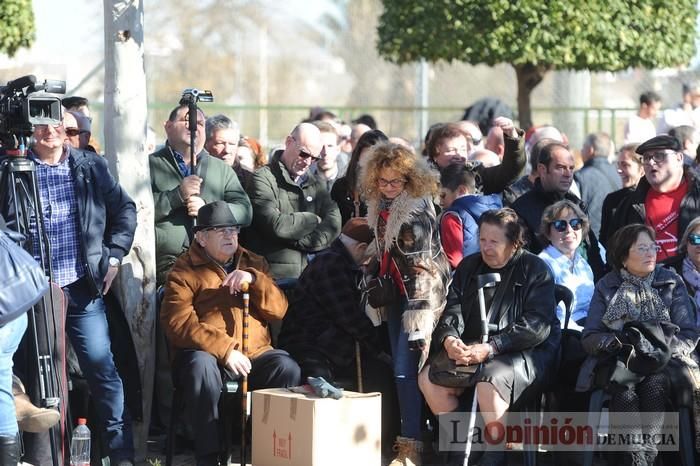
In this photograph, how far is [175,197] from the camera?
291 inches

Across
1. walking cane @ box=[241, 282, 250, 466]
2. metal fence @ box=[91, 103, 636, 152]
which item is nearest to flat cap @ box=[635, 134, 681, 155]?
walking cane @ box=[241, 282, 250, 466]

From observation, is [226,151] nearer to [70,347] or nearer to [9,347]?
[70,347]

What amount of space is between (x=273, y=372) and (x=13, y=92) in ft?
6.84

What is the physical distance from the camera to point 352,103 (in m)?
47.6

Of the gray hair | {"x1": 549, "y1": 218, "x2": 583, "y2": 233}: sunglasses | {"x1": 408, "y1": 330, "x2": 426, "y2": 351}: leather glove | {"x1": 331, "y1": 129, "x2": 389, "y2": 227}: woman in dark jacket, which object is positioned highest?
the gray hair

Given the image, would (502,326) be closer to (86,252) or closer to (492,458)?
(492,458)

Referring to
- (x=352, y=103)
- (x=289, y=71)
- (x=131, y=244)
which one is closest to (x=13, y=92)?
(x=131, y=244)

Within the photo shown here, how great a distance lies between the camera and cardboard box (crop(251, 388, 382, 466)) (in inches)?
244

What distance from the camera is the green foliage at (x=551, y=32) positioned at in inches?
522

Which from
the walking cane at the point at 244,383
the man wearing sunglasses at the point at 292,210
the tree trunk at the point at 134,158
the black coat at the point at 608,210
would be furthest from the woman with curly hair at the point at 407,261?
the black coat at the point at 608,210

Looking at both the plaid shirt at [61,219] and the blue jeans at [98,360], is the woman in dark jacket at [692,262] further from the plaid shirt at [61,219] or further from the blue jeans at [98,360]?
the plaid shirt at [61,219]

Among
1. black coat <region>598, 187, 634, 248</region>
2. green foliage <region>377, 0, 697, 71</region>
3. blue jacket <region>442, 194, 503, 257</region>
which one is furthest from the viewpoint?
green foliage <region>377, 0, 697, 71</region>

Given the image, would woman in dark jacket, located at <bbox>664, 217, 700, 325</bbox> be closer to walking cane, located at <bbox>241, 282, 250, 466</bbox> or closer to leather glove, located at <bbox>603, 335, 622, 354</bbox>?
leather glove, located at <bbox>603, 335, 622, 354</bbox>

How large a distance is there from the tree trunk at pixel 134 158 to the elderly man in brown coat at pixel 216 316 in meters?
0.33
